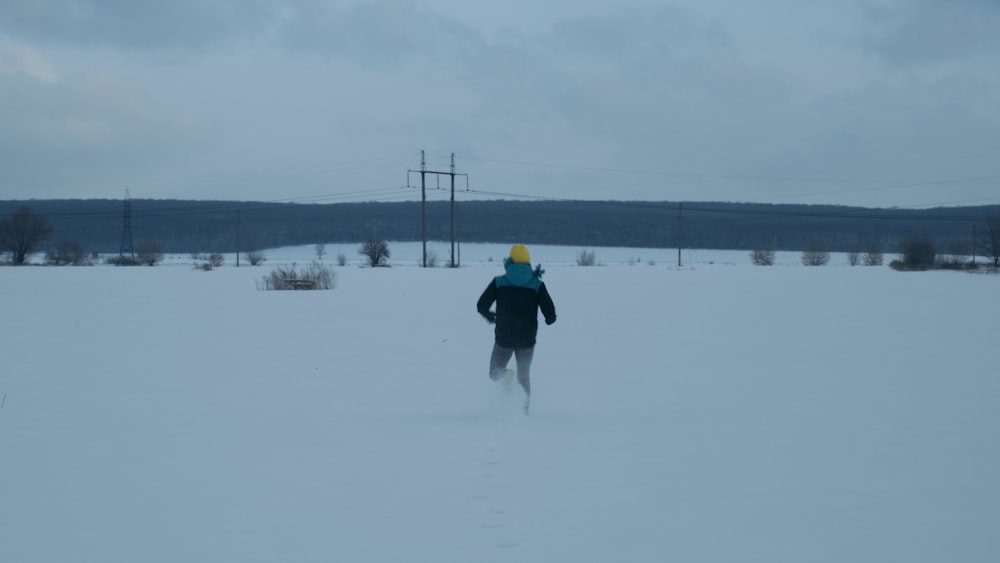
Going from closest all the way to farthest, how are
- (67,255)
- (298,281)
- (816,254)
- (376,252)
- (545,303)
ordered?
1. (545,303)
2. (298,281)
3. (376,252)
4. (816,254)
5. (67,255)

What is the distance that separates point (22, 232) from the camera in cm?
7744

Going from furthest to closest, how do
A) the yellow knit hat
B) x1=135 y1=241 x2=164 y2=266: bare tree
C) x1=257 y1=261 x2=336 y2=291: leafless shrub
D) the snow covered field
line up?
x1=135 y1=241 x2=164 y2=266: bare tree < x1=257 y1=261 x2=336 y2=291: leafless shrub < the yellow knit hat < the snow covered field

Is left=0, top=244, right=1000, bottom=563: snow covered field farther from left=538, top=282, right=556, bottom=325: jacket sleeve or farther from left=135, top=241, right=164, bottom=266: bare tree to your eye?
left=135, top=241, right=164, bottom=266: bare tree

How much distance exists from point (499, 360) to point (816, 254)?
70794 mm

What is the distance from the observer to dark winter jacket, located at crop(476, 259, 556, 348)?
862cm

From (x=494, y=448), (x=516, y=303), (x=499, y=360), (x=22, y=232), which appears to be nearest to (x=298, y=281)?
(x=499, y=360)

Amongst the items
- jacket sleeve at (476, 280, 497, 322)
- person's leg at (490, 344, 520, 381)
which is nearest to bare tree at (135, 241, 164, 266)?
person's leg at (490, 344, 520, 381)

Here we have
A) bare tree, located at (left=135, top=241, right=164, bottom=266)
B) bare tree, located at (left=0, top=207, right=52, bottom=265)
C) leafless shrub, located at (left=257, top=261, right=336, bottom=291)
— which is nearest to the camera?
leafless shrub, located at (left=257, top=261, right=336, bottom=291)

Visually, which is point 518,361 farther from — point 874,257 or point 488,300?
point 874,257

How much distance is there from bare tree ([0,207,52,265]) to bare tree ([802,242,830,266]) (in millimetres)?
68142

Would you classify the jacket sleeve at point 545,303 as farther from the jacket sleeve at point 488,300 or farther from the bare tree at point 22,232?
the bare tree at point 22,232

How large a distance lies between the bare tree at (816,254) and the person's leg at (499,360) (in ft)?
229

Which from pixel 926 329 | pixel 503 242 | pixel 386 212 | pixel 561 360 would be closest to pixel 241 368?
pixel 561 360

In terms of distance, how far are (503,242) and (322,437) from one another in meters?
108
